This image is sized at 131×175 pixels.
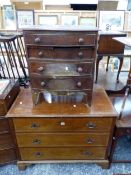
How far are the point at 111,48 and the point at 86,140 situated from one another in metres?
1.05

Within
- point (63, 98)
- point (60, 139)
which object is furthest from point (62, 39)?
point (60, 139)

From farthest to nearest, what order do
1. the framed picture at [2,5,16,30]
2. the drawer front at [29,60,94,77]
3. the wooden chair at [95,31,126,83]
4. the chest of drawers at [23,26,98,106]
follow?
the framed picture at [2,5,16,30]
the wooden chair at [95,31,126,83]
the drawer front at [29,60,94,77]
the chest of drawers at [23,26,98,106]

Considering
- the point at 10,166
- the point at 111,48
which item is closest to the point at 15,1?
the point at 111,48

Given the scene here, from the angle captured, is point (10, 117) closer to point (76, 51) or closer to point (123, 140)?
point (76, 51)

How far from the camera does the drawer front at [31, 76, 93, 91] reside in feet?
4.33

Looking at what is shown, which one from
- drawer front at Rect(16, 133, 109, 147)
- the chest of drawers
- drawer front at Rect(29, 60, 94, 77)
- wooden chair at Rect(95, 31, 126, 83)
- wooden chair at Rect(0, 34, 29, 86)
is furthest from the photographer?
wooden chair at Rect(95, 31, 126, 83)

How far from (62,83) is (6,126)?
58 cm

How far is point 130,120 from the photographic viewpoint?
4.88ft

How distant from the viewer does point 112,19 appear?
143 inches

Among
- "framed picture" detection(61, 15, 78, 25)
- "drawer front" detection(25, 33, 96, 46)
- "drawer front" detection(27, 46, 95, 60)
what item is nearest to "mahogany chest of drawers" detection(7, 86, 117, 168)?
"drawer front" detection(27, 46, 95, 60)

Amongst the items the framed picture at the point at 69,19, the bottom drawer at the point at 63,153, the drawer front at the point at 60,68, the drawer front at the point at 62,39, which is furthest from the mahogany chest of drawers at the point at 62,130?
the framed picture at the point at 69,19

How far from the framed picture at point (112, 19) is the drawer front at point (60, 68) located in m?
2.67

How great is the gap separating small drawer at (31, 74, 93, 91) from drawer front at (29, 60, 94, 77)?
0.03m

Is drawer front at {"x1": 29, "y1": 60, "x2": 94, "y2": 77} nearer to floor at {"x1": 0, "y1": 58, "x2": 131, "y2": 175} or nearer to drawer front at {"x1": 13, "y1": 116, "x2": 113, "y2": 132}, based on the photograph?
drawer front at {"x1": 13, "y1": 116, "x2": 113, "y2": 132}
